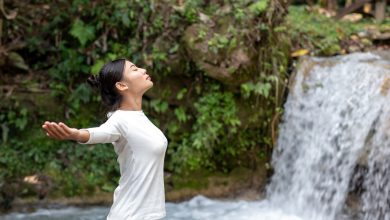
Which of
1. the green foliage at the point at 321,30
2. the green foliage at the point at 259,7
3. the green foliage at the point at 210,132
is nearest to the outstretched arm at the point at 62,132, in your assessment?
the green foliage at the point at 210,132

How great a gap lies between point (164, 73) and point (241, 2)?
4.74 ft

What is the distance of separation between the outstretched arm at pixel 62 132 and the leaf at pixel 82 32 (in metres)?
5.03

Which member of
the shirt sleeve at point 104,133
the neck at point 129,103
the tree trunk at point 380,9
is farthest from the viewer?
the tree trunk at point 380,9

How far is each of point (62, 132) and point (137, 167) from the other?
0.47 m

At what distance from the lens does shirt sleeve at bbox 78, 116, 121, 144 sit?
8.85 feet

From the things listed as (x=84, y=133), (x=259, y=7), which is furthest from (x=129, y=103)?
(x=259, y=7)

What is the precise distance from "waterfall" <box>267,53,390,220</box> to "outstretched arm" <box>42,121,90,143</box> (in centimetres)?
394

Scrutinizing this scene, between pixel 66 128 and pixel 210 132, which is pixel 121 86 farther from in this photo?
pixel 210 132

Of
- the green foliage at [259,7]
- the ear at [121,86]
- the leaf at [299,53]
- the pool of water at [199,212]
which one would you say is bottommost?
the pool of water at [199,212]

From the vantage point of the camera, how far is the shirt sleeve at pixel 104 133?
2.70 metres

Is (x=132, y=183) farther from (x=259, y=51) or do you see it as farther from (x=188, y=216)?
(x=259, y=51)

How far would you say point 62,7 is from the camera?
8.10 m

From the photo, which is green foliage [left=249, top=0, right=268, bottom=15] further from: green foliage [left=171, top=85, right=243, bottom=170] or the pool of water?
the pool of water

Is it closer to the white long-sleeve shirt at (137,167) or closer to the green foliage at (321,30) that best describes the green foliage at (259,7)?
the green foliage at (321,30)
